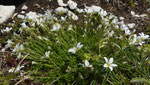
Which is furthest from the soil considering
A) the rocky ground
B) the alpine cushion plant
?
the alpine cushion plant

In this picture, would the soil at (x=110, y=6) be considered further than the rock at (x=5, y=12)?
Yes

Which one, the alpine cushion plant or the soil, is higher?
the soil

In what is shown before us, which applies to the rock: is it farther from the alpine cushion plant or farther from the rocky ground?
the alpine cushion plant

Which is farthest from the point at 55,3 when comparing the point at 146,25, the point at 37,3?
the point at 146,25

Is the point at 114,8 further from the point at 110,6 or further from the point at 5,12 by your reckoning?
the point at 5,12

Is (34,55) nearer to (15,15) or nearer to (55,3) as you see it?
(15,15)

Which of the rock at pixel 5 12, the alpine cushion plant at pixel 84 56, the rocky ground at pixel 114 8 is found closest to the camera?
the alpine cushion plant at pixel 84 56

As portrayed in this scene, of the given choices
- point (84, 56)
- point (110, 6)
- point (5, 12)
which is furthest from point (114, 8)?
point (5, 12)

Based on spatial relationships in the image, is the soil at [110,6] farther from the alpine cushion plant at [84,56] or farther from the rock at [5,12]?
the alpine cushion plant at [84,56]

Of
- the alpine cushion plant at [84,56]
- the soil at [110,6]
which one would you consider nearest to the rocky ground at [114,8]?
the soil at [110,6]
